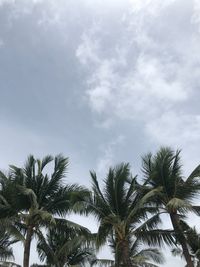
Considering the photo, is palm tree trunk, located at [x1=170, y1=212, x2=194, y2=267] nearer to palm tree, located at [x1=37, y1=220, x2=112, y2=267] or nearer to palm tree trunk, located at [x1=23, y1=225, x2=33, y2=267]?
palm tree, located at [x1=37, y1=220, x2=112, y2=267]

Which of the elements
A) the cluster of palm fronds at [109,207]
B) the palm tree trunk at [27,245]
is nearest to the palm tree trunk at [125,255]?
the cluster of palm fronds at [109,207]

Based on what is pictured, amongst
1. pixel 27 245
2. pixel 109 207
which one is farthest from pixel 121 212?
pixel 27 245

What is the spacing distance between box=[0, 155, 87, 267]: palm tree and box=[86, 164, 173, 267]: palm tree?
3.99ft

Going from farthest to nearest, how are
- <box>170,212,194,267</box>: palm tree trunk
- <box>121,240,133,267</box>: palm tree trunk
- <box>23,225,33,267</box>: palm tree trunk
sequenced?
<box>23,225,33,267</box>: palm tree trunk < <box>170,212,194,267</box>: palm tree trunk < <box>121,240,133,267</box>: palm tree trunk

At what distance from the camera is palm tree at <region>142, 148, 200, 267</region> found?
70.7 feet

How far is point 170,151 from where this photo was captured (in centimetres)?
2325

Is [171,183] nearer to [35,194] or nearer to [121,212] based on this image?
[121,212]

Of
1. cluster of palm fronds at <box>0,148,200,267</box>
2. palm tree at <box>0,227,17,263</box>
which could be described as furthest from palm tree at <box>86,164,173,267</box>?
palm tree at <box>0,227,17,263</box>

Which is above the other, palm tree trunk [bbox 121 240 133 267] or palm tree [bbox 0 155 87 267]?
palm tree [bbox 0 155 87 267]

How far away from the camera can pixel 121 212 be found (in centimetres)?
2153

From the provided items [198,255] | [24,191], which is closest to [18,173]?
[24,191]

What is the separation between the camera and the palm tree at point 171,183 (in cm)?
2156

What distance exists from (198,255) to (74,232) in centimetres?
824

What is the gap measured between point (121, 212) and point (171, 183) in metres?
3.34
